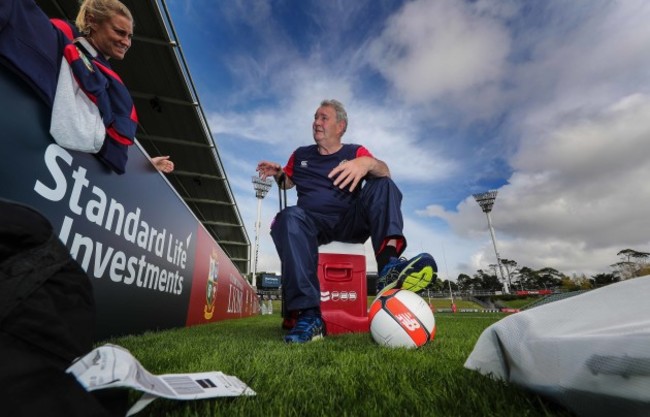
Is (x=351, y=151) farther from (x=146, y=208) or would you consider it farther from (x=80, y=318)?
(x=80, y=318)

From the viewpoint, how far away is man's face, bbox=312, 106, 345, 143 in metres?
3.24

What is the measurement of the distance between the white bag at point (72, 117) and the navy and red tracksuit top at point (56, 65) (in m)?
0.03

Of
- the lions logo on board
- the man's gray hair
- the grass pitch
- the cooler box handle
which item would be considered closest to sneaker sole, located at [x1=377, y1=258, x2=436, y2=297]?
the grass pitch

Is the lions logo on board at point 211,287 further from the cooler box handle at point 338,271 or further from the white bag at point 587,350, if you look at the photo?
the white bag at point 587,350

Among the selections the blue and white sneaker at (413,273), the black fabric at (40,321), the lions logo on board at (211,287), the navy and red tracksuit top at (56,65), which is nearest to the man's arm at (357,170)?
the blue and white sneaker at (413,273)

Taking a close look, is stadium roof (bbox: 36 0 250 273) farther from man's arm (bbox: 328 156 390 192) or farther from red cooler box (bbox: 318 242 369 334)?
red cooler box (bbox: 318 242 369 334)

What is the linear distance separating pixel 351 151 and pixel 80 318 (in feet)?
9.18

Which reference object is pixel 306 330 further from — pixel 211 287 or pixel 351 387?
pixel 211 287

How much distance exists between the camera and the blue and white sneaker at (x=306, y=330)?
6.85 feet

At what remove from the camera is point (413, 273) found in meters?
2.05

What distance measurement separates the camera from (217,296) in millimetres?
6219

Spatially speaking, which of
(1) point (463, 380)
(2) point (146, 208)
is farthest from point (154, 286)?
(1) point (463, 380)

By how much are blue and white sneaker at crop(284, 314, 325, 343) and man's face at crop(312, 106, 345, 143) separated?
1.73 meters

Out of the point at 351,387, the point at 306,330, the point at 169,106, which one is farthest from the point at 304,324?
the point at 169,106
